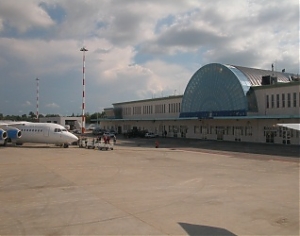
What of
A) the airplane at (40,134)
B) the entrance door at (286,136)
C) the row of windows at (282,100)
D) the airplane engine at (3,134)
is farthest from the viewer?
the entrance door at (286,136)

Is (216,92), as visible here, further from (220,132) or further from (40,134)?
(40,134)

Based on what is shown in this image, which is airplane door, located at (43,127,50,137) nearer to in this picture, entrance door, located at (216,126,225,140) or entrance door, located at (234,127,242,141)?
entrance door, located at (234,127,242,141)

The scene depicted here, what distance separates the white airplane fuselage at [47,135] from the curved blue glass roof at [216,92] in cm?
3067

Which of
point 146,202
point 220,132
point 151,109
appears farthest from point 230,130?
point 146,202

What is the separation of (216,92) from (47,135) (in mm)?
35035

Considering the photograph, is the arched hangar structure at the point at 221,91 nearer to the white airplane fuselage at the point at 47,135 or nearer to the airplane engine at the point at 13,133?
the white airplane fuselage at the point at 47,135

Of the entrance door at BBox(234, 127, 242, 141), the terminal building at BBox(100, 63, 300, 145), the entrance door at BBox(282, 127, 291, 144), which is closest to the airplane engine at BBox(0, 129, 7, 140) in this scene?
the terminal building at BBox(100, 63, 300, 145)

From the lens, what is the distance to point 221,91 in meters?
62.5

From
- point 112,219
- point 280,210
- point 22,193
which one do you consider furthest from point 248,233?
point 22,193

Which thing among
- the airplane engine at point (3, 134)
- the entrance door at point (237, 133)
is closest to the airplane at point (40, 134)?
the airplane engine at point (3, 134)

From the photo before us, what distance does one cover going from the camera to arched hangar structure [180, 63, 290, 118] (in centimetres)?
5778

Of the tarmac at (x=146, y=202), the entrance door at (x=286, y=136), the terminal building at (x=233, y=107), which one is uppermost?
the terminal building at (x=233, y=107)

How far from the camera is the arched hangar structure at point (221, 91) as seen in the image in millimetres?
57781

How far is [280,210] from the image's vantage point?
500 inches
